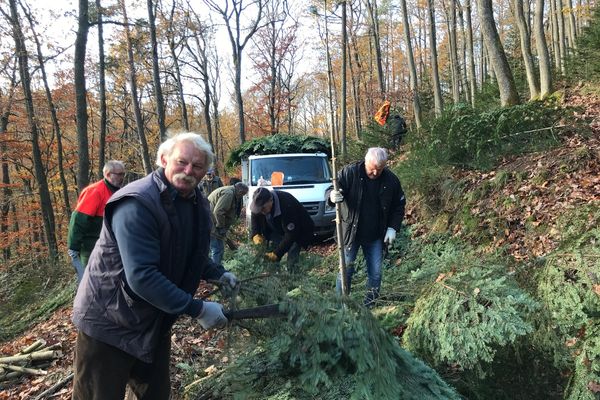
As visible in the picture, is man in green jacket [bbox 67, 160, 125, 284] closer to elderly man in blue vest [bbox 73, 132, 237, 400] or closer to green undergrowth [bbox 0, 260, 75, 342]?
elderly man in blue vest [bbox 73, 132, 237, 400]

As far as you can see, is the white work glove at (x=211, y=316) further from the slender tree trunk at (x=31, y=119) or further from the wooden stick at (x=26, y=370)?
the slender tree trunk at (x=31, y=119)

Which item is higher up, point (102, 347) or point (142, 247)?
point (142, 247)

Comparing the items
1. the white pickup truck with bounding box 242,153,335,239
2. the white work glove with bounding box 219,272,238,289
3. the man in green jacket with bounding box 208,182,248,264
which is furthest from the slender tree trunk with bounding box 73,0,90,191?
the white work glove with bounding box 219,272,238,289

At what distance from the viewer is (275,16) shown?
2923 cm

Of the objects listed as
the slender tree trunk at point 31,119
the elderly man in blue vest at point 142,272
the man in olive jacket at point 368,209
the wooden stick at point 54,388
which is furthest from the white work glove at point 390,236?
the slender tree trunk at point 31,119

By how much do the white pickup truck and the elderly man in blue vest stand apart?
7.12 metres

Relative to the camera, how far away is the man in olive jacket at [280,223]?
5.05 m

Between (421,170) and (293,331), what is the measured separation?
625 centimetres

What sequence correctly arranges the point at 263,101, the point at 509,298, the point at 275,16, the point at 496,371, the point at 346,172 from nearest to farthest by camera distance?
the point at 509,298 < the point at 496,371 < the point at 346,172 < the point at 275,16 < the point at 263,101

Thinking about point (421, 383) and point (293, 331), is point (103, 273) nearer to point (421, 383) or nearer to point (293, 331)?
point (293, 331)

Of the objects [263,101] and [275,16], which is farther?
[263,101]

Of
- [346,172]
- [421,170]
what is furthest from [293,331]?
[421,170]

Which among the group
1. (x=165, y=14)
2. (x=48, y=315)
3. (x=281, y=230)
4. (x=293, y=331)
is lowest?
(x=48, y=315)

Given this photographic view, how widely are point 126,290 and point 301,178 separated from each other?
8460 mm
